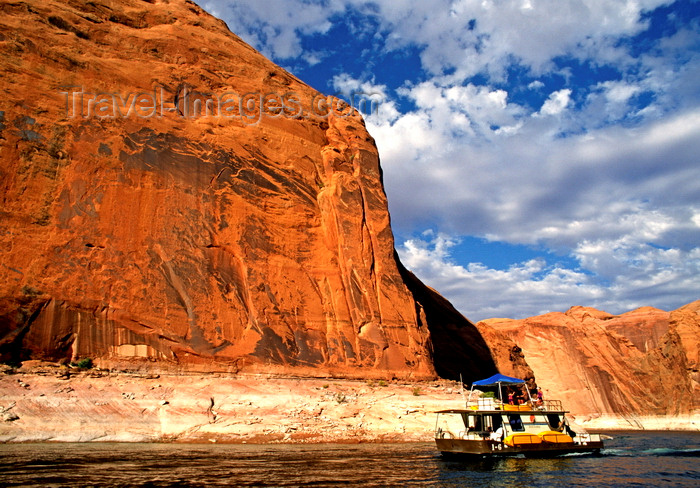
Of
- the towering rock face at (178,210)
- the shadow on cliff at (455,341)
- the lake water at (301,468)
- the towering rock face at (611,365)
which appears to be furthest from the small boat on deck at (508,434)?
the towering rock face at (611,365)

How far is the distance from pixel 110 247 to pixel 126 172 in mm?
4873

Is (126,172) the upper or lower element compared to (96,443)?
upper

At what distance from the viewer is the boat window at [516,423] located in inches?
998

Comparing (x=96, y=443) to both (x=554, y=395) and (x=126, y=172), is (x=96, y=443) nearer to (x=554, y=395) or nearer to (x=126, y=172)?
(x=126, y=172)

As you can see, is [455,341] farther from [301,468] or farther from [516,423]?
[301,468]

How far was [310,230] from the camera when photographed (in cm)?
3856

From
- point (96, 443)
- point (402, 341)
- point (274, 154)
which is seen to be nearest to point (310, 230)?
point (274, 154)

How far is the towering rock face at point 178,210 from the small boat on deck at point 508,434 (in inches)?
405

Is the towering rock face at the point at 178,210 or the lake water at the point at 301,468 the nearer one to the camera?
the lake water at the point at 301,468

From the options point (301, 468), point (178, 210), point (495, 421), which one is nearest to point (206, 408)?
point (301, 468)

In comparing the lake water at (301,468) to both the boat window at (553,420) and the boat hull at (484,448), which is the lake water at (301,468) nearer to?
the boat hull at (484,448)

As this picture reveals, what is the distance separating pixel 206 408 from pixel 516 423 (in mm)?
14676

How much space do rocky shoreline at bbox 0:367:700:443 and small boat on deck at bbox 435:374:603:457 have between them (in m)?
3.14

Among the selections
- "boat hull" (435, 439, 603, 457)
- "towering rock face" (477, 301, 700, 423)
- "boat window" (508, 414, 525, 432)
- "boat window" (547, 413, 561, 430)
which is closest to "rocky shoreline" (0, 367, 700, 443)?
"boat hull" (435, 439, 603, 457)
